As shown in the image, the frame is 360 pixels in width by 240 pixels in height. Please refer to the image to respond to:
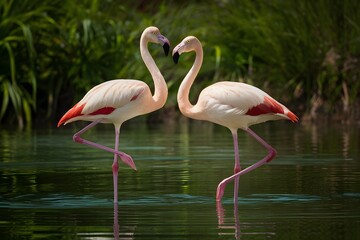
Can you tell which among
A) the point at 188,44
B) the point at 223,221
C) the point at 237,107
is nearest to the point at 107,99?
the point at 188,44

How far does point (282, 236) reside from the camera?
20.8 feet

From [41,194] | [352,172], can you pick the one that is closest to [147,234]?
[41,194]

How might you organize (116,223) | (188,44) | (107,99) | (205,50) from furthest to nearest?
(205,50) → (188,44) → (107,99) → (116,223)

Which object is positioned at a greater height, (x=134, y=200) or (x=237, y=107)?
(x=237, y=107)

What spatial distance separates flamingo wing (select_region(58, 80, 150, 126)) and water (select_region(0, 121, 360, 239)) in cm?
68

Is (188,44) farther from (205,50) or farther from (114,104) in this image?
(205,50)

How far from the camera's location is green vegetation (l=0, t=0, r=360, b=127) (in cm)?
1904

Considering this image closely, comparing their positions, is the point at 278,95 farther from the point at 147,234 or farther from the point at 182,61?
the point at 147,234

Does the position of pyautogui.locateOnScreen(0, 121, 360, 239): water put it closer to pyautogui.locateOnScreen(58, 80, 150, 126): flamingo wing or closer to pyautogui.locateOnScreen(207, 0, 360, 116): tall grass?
pyautogui.locateOnScreen(58, 80, 150, 126): flamingo wing

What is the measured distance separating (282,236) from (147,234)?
32.8 inches

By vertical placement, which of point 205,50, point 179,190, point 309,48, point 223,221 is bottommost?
point 223,221

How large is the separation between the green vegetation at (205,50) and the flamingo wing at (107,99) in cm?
958

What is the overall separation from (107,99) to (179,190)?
3.29 feet

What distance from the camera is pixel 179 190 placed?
914 centimetres
